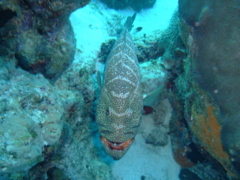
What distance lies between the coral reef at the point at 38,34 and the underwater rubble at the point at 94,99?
0.02 meters

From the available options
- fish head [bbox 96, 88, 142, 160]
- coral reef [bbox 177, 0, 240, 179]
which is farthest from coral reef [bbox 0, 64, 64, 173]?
coral reef [bbox 177, 0, 240, 179]

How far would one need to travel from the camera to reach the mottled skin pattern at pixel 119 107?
322cm

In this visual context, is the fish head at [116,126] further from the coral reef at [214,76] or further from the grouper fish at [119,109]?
the coral reef at [214,76]

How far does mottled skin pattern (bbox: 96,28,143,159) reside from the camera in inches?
127

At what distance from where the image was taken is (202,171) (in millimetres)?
5262

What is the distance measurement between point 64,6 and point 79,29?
3.64 m

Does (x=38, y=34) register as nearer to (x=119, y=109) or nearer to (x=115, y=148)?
(x=119, y=109)

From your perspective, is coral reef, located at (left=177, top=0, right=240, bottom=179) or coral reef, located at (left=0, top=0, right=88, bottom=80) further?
coral reef, located at (left=177, top=0, right=240, bottom=179)

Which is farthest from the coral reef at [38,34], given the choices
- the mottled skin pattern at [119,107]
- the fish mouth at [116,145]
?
the fish mouth at [116,145]

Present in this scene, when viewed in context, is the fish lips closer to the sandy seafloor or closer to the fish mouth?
the fish mouth

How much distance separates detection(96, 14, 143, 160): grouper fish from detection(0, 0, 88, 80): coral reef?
1.25 m

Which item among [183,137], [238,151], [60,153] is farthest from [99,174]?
[238,151]

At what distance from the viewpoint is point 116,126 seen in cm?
318

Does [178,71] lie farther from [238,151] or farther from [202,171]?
[202,171]
